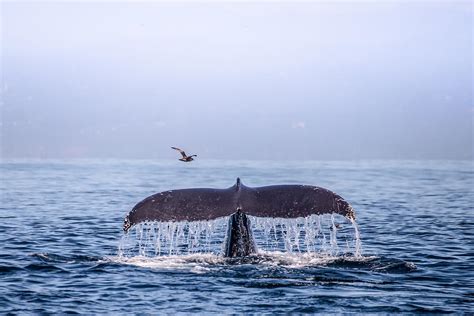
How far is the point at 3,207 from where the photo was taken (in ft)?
79.0

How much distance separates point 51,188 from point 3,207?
26.8 ft

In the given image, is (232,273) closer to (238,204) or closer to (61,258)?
(238,204)

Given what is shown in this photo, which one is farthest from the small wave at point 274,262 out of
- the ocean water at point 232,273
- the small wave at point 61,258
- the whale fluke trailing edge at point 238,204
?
the whale fluke trailing edge at point 238,204

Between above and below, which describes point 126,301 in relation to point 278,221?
below

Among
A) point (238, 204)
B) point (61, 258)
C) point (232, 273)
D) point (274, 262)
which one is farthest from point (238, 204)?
point (61, 258)

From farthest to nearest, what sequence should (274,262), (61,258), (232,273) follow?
(61,258) < (274,262) < (232,273)

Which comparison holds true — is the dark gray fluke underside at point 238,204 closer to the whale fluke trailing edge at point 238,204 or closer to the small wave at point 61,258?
the whale fluke trailing edge at point 238,204

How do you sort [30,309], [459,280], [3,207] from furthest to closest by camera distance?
[3,207]
[459,280]
[30,309]

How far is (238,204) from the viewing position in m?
11.5

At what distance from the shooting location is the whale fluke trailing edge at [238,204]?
36.1 feet

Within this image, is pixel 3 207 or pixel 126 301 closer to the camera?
pixel 126 301

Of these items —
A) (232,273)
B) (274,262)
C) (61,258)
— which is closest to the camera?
(232,273)

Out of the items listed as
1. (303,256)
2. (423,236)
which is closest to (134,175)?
(423,236)

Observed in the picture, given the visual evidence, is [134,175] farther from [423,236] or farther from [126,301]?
[126,301]
